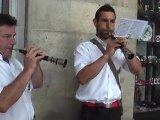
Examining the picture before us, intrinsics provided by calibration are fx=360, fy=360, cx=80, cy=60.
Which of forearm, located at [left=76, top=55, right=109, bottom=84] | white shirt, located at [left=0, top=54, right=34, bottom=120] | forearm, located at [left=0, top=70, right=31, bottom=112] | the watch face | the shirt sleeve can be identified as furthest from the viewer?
the watch face

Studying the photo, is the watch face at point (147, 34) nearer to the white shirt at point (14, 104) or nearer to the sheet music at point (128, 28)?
the sheet music at point (128, 28)

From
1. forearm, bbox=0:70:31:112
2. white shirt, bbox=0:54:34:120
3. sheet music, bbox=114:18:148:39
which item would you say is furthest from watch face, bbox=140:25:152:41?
forearm, bbox=0:70:31:112

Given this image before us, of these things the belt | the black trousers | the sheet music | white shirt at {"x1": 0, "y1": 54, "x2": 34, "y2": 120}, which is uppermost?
the sheet music

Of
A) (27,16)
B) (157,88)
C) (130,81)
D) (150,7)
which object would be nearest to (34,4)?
(27,16)

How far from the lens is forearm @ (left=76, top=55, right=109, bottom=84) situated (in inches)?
120

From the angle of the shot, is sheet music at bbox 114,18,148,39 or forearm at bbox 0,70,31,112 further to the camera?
sheet music at bbox 114,18,148,39

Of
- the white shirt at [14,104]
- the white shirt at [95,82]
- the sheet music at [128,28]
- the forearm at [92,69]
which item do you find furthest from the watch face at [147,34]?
the white shirt at [14,104]

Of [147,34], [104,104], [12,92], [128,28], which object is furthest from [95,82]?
[147,34]

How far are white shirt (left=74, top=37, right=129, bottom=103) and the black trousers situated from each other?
0.08 m

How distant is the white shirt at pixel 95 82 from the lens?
3212 millimetres

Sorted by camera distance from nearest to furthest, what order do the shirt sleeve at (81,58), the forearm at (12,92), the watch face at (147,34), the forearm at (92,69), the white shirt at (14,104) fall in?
1. the forearm at (12,92)
2. the white shirt at (14,104)
3. the forearm at (92,69)
4. the shirt sleeve at (81,58)
5. the watch face at (147,34)

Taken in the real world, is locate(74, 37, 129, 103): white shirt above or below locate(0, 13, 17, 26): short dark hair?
below

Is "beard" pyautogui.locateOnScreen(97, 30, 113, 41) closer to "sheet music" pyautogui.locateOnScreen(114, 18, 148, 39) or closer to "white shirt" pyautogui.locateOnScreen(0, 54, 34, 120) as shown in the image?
"sheet music" pyautogui.locateOnScreen(114, 18, 148, 39)

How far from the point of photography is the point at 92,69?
3.04m
